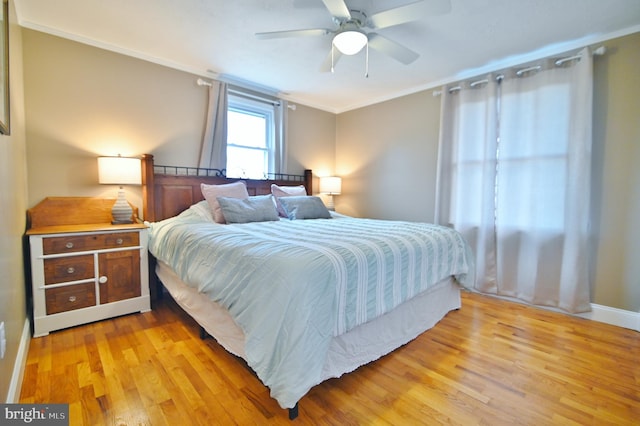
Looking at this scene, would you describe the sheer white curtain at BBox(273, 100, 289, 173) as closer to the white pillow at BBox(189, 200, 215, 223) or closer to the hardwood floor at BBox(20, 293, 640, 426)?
the white pillow at BBox(189, 200, 215, 223)

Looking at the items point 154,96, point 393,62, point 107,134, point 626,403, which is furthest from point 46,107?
point 626,403

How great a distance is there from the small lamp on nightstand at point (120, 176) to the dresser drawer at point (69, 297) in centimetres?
63

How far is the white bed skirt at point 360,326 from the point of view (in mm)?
1603

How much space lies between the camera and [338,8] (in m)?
1.80

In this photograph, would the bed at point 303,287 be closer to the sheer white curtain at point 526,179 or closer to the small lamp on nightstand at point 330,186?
the sheer white curtain at point 526,179

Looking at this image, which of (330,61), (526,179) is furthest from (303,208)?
(526,179)

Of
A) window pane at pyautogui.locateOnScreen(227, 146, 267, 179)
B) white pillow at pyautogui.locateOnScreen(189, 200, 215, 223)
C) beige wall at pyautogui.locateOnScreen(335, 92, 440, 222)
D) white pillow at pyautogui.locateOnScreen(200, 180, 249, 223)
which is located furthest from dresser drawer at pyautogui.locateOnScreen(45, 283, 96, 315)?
beige wall at pyautogui.locateOnScreen(335, 92, 440, 222)

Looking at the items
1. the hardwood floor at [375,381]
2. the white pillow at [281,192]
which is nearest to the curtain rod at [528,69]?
the white pillow at [281,192]

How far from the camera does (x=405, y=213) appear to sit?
12.9 feet

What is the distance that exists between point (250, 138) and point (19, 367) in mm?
3051

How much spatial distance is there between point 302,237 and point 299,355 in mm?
850

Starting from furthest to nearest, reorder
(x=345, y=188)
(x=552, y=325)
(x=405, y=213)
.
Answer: (x=345, y=188)
(x=405, y=213)
(x=552, y=325)

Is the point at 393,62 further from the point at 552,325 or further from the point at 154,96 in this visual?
the point at 552,325

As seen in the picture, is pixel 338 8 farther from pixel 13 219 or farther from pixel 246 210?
pixel 13 219
